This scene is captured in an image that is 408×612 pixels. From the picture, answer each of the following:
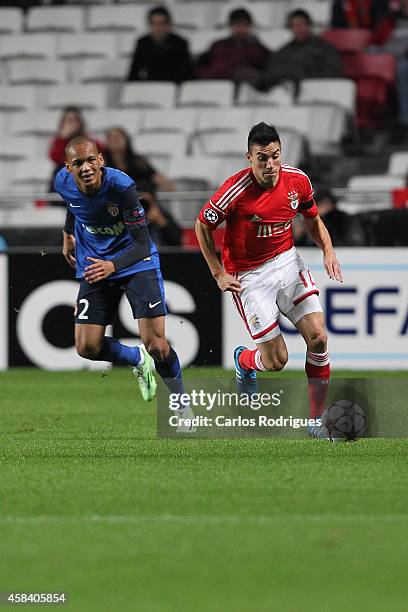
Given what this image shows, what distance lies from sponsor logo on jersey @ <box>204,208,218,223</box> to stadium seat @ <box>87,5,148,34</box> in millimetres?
10927

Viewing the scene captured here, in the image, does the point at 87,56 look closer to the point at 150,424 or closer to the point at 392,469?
the point at 150,424

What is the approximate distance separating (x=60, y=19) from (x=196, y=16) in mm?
1915

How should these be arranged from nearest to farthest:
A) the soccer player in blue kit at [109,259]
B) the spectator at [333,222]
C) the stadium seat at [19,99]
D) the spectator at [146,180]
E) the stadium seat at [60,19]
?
the soccer player in blue kit at [109,259]
the spectator at [333,222]
the spectator at [146,180]
the stadium seat at [19,99]
the stadium seat at [60,19]

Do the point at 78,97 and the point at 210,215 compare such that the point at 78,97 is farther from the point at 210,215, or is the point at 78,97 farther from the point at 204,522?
the point at 204,522

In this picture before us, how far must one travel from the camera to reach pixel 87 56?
61.5 ft

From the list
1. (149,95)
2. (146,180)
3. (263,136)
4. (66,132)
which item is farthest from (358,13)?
(263,136)

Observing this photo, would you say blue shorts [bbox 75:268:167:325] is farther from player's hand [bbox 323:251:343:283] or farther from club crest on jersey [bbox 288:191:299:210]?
player's hand [bbox 323:251:343:283]

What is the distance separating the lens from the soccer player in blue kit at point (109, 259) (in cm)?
880

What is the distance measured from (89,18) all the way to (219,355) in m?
7.56

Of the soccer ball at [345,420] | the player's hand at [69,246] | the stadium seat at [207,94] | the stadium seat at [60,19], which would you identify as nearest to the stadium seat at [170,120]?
the stadium seat at [207,94]

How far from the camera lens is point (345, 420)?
25.8 ft

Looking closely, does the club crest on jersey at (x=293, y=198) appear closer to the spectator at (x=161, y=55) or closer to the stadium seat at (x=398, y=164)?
the stadium seat at (x=398, y=164)

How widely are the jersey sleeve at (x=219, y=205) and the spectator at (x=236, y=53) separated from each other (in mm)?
8804

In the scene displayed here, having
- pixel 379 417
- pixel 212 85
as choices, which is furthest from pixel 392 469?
pixel 212 85
